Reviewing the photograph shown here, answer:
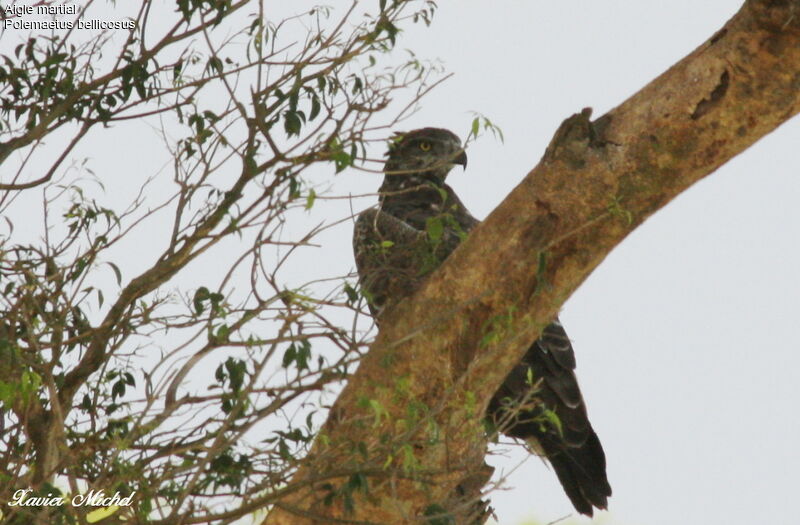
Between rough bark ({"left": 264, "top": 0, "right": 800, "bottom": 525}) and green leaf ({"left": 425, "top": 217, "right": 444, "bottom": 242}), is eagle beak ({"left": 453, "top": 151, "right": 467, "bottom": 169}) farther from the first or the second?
green leaf ({"left": 425, "top": 217, "right": 444, "bottom": 242})

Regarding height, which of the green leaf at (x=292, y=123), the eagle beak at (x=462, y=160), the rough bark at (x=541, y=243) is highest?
the eagle beak at (x=462, y=160)

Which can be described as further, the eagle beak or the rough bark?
the eagle beak

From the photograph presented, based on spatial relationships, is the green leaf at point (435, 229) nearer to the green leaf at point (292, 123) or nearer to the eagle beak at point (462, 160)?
the green leaf at point (292, 123)

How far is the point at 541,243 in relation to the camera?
15.1 feet

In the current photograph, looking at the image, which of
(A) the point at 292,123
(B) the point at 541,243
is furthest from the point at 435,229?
(A) the point at 292,123

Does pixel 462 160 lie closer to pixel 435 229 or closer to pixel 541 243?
pixel 541 243

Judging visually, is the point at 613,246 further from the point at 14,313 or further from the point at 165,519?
the point at 14,313

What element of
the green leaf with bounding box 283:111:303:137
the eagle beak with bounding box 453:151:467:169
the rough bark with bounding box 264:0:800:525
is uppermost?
the eagle beak with bounding box 453:151:467:169

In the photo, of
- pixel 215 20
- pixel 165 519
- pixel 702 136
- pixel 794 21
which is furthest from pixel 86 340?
pixel 794 21

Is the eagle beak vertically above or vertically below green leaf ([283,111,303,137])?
above

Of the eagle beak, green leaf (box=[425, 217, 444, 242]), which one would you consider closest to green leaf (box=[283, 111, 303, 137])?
green leaf (box=[425, 217, 444, 242])

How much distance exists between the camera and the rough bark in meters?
4.38

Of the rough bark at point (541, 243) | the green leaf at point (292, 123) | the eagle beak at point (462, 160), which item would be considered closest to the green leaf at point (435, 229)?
the rough bark at point (541, 243)

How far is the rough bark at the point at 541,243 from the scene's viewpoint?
4.38 meters
